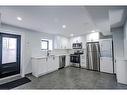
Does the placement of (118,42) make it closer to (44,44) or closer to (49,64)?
(49,64)

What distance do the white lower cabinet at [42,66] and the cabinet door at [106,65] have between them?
9.13ft

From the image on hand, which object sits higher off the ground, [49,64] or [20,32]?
[20,32]

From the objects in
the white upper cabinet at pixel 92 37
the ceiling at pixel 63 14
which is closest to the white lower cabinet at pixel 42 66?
the ceiling at pixel 63 14

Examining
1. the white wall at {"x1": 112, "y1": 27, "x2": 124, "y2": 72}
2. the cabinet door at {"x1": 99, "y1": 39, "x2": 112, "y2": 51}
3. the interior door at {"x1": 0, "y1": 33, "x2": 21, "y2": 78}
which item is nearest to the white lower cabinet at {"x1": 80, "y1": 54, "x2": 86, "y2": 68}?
the cabinet door at {"x1": 99, "y1": 39, "x2": 112, "y2": 51}

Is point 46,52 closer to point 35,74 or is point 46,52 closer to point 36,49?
point 36,49

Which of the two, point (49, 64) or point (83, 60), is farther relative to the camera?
point (83, 60)

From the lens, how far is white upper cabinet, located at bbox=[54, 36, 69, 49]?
18.3ft

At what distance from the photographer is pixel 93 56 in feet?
16.3

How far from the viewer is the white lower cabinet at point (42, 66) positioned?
3803 millimetres

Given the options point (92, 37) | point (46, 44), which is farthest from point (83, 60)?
point (46, 44)

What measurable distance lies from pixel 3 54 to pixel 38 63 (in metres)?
1.50

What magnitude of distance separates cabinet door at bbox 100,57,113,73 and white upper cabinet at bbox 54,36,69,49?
2837 mm

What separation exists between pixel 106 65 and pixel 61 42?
327cm
